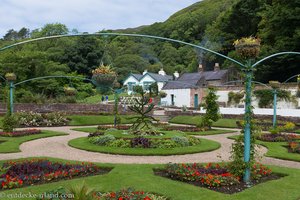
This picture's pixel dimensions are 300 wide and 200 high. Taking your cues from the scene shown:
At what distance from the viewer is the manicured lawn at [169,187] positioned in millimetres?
7477

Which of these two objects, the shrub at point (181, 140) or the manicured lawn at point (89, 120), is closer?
the shrub at point (181, 140)

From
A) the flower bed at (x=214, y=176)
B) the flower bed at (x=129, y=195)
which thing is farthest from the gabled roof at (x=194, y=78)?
the flower bed at (x=129, y=195)

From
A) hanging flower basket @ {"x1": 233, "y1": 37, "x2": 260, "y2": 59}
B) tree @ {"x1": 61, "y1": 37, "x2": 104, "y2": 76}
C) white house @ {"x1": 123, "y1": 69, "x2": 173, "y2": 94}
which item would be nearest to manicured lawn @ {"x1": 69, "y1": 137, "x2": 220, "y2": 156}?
hanging flower basket @ {"x1": 233, "y1": 37, "x2": 260, "y2": 59}

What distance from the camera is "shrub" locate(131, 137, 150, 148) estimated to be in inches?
573

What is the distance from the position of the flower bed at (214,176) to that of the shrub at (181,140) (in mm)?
5137

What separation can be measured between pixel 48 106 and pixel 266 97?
886 inches

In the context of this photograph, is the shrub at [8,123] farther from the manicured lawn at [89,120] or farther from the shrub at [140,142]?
the shrub at [140,142]

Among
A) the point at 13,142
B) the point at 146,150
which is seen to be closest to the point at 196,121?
the point at 146,150

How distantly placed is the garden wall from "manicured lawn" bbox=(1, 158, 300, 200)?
76.4 feet

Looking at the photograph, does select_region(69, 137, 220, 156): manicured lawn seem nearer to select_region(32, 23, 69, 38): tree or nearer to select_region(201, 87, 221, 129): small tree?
select_region(201, 87, 221, 129): small tree

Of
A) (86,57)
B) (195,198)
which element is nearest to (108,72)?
(195,198)

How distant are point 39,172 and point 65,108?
82.2ft

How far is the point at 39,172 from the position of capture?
9.15m

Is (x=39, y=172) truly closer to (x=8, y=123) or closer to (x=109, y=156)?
(x=109, y=156)
